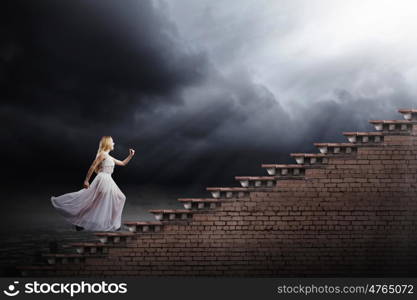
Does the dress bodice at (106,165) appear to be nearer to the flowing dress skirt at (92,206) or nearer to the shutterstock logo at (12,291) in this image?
the flowing dress skirt at (92,206)

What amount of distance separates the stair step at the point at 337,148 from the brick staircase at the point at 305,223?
0.06ft

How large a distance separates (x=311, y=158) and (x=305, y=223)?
44.0 inches

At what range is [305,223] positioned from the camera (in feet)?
27.9

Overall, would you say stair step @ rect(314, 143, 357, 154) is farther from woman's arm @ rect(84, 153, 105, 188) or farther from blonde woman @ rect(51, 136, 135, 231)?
woman's arm @ rect(84, 153, 105, 188)

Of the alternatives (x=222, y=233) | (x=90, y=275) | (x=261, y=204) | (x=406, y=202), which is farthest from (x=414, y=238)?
(x=90, y=275)

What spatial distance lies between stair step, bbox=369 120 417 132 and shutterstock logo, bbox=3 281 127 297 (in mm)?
5094

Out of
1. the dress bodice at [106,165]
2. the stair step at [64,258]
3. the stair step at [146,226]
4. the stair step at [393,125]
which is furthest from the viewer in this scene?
the dress bodice at [106,165]

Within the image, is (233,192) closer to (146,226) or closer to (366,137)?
(146,226)

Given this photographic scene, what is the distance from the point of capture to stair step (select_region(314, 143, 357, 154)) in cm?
848

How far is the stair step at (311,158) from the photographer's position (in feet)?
27.9

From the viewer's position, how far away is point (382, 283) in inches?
332

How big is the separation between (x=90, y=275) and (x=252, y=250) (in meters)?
2.77

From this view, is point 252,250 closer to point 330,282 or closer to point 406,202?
point 330,282

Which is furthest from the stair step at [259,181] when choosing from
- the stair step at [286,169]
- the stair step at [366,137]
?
the stair step at [366,137]
